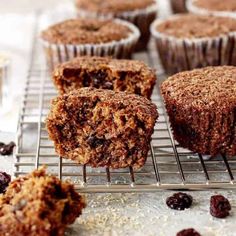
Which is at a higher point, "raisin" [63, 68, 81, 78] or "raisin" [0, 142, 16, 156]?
"raisin" [63, 68, 81, 78]

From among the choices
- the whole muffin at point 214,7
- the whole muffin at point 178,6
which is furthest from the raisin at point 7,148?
the whole muffin at point 178,6

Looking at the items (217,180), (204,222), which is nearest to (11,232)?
(204,222)

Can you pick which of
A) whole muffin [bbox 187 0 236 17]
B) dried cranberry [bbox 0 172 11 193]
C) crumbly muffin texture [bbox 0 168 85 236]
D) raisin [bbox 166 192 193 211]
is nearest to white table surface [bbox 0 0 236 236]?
raisin [bbox 166 192 193 211]

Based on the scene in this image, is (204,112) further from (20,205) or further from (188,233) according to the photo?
(20,205)

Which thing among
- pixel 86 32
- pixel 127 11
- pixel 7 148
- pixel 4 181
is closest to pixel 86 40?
pixel 86 32

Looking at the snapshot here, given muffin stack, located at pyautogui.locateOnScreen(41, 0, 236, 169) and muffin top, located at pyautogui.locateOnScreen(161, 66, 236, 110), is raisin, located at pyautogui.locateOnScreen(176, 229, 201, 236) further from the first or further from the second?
muffin top, located at pyautogui.locateOnScreen(161, 66, 236, 110)
